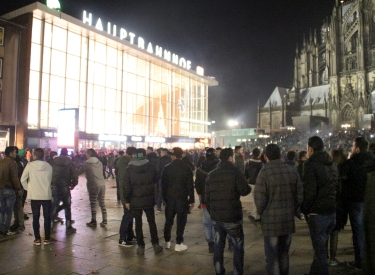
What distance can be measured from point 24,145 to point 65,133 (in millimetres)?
10783

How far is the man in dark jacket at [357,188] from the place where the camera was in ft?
16.5

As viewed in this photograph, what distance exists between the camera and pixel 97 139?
32344 millimetres

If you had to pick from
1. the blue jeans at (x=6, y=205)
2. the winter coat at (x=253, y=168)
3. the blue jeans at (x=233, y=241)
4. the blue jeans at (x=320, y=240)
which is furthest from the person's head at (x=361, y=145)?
the blue jeans at (x=6, y=205)

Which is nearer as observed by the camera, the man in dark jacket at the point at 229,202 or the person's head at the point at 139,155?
the man in dark jacket at the point at 229,202

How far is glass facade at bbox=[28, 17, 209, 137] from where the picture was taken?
28609 mm

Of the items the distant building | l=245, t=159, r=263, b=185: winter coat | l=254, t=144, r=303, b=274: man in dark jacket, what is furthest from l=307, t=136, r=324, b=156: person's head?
the distant building

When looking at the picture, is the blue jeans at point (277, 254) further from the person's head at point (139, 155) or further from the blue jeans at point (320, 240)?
the person's head at point (139, 155)

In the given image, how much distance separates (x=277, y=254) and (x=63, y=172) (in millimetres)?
5392

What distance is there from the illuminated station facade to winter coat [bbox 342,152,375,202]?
15.6 metres

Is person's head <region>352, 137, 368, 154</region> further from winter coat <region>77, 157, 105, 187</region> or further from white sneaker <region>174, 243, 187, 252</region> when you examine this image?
winter coat <region>77, 157, 105, 187</region>

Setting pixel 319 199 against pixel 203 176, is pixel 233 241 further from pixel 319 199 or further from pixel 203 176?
pixel 203 176

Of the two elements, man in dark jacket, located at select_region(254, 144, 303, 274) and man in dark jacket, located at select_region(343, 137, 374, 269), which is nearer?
man in dark jacket, located at select_region(254, 144, 303, 274)

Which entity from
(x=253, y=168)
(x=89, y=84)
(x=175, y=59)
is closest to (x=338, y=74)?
(x=175, y=59)

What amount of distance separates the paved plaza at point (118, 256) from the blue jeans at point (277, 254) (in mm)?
869
